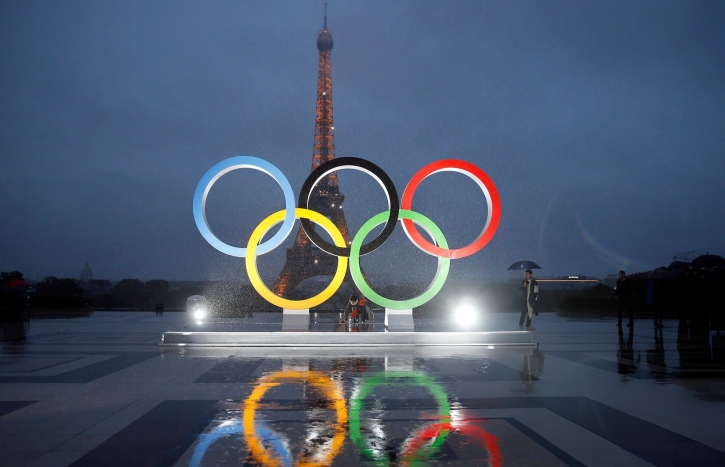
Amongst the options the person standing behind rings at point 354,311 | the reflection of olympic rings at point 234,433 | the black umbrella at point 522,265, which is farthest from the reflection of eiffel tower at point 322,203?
the reflection of olympic rings at point 234,433

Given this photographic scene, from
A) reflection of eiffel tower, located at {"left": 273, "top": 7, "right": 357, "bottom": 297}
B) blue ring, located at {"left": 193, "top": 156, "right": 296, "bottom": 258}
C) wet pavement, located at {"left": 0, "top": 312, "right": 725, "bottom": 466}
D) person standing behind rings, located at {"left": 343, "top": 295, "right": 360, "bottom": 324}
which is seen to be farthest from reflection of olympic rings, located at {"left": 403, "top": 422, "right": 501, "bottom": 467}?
reflection of eiffel tower, located at {"left": 273, "top": 7, "right": 357, "bottom": 297}

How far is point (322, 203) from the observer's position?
4775 centimetres

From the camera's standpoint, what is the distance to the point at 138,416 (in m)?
7.34

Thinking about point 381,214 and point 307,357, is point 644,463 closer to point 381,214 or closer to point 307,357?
point 307,357

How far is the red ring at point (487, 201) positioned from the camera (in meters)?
16.0

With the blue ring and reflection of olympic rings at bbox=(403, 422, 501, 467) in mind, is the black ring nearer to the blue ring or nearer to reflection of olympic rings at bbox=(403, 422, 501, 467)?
the blue ring

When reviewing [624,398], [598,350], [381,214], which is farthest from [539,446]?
[381,214]

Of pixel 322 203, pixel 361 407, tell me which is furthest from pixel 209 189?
pixel 322 203

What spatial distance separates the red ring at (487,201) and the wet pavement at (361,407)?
300cm

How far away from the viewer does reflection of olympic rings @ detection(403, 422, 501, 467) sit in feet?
18.8

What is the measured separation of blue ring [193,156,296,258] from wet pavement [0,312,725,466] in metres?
3.10

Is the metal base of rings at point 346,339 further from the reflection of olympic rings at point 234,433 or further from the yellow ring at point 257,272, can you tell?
the reflection of olympic rings at point 234,433

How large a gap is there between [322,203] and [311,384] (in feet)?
127

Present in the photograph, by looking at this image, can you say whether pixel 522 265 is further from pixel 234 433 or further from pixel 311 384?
pixel 234 433
